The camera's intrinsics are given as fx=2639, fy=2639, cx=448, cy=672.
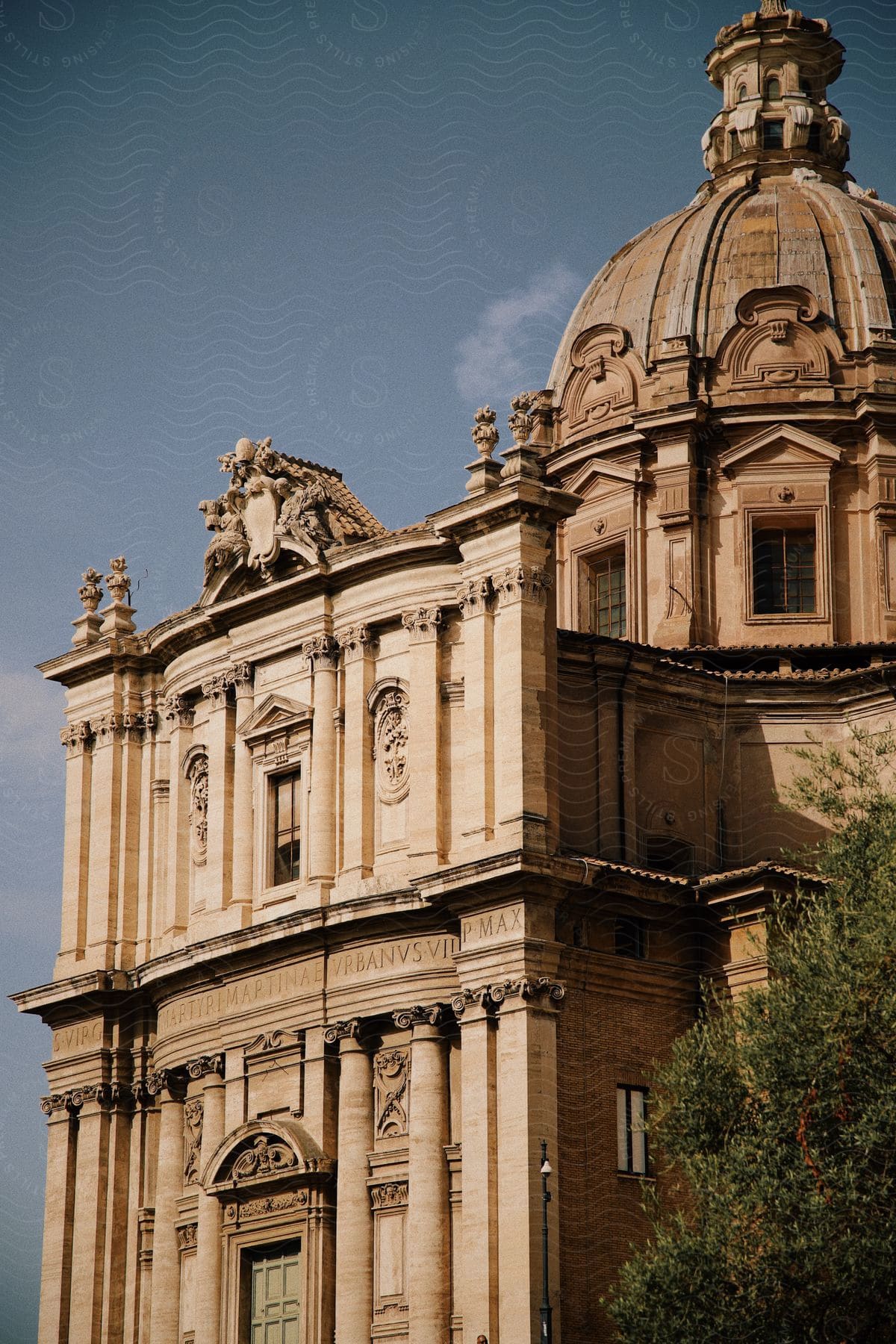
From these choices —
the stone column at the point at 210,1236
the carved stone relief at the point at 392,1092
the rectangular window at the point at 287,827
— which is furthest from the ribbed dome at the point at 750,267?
the stone column at the point at 210,1236

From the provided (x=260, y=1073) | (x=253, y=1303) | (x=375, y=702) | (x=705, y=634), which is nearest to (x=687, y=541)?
(x=705, y=634)

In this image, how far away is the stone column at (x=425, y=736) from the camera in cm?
4353

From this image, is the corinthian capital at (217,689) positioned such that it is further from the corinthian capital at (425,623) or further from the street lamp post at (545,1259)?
the street lamp post at (545,1259)

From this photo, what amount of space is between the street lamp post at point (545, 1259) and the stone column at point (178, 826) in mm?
12017

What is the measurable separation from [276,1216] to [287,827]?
6992 millimetres

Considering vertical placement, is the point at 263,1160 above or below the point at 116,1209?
above

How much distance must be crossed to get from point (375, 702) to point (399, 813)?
209cm

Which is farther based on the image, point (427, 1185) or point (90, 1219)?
point (90, 1219)

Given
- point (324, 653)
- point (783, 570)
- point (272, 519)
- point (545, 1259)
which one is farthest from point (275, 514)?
point (545, 1259)

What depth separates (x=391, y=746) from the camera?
1781 inches

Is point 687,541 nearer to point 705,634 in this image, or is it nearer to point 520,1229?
point 705,634

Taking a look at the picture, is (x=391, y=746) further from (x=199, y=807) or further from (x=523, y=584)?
(x=199, y=807)

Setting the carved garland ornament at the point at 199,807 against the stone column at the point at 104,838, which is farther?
the stone column at the point at 104,838

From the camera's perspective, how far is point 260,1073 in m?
45.4
